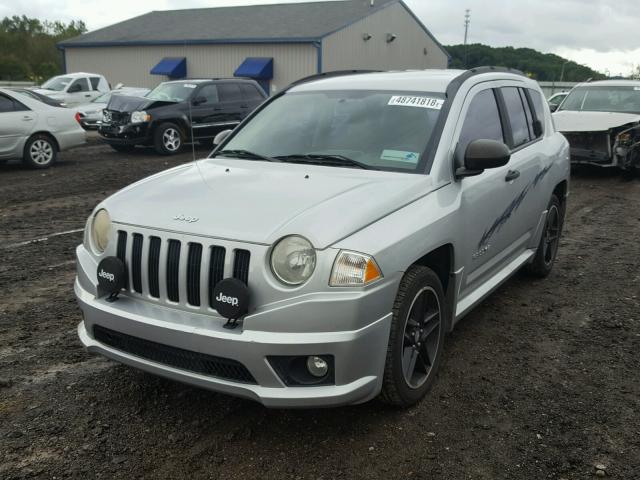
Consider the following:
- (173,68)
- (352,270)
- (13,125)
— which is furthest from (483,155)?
(173,68)

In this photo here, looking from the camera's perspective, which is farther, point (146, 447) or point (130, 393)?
point (130, 393)

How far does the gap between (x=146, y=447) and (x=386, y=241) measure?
1.56m

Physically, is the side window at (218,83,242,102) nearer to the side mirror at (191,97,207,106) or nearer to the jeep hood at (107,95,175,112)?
the side mirror at (191,97,207,106)

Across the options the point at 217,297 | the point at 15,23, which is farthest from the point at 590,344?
the point at 15,23

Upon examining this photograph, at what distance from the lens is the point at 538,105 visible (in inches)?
225

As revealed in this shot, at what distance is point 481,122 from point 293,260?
214 centimetres

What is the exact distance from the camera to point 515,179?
4699mm

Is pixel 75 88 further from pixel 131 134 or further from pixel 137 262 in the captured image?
pixel 137 262

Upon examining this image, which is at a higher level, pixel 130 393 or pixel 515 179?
pixel 515 179

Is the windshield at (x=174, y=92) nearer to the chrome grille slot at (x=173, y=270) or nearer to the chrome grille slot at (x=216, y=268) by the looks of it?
the chrome grille slot at (x=173, y=270)

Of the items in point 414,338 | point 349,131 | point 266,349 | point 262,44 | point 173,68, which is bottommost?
point 414,338

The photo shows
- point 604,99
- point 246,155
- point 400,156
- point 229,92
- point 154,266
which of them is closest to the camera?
point 154,266

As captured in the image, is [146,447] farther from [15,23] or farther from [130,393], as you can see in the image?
[15,23]

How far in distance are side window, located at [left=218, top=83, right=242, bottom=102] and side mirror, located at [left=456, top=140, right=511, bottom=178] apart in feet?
41.8
